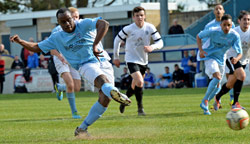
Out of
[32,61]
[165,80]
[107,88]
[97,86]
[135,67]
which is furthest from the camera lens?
[32,61]

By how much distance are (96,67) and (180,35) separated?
21898 mm

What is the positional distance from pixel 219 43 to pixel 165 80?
15.2 metres

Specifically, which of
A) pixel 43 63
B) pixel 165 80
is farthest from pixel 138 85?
pixel 43 63

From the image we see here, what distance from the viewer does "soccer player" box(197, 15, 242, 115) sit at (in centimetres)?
1230

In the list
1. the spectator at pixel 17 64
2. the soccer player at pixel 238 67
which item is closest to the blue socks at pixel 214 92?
the soccer player at pixel 238 67

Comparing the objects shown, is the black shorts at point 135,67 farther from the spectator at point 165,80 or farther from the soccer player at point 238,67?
the spectator at point 165,80

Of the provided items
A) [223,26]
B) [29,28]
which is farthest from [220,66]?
[29,28]

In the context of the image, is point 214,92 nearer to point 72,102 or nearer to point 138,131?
point 72,102

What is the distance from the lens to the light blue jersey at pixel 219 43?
12406 millimetres

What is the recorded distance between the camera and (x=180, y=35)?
30.0m

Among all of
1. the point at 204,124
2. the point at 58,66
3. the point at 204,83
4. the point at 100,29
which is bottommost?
the point at 204,83

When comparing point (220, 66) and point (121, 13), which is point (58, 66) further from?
point (121, 13)

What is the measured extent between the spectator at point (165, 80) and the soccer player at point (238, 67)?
13.0 meters

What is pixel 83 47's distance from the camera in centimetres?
858
